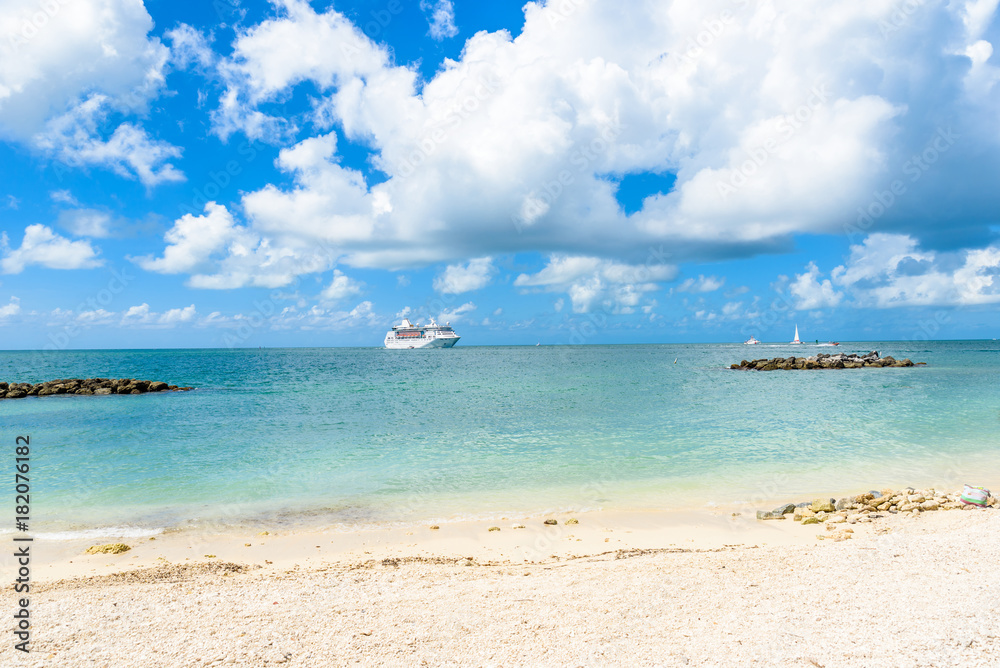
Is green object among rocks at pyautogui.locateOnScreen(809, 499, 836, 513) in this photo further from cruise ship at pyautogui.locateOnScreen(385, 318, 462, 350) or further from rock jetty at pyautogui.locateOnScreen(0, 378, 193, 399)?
cruise ship at pyautogui.locateOnScreen(385, 318, 462, 350)

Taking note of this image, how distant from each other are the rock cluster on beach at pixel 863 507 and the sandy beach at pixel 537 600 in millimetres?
680

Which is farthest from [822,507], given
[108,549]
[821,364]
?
[821,364]

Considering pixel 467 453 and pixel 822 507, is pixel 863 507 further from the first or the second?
pixel 467 453

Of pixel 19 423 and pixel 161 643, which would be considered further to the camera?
pixel 19 423

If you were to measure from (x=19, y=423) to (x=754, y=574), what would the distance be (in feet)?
117

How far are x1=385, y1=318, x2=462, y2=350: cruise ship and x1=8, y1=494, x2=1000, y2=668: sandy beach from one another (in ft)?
544

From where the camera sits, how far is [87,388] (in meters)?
44.6

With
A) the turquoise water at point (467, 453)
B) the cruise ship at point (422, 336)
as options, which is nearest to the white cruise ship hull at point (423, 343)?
the cruise ship at point (422, 336)

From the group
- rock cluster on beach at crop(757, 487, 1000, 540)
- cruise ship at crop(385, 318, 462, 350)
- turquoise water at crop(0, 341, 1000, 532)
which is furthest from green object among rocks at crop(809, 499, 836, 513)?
cruise ship at crop(385, 318, 462, 350)

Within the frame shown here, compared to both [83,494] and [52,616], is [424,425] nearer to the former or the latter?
[83,494]

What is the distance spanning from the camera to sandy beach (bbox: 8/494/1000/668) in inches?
224

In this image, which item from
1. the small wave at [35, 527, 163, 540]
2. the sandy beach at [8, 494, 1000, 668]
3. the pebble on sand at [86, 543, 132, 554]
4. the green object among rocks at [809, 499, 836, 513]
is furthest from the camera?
the green object among rocks at [809, 499, 836, 513]

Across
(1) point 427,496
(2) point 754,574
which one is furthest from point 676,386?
(2) point 754,574

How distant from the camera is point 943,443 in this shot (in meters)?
19.5
